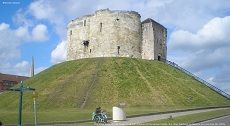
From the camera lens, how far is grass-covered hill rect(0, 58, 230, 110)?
51.2 metres

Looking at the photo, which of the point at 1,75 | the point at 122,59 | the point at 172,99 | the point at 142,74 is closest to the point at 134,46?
the point at 122,59

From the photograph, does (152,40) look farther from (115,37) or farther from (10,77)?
(10,77)

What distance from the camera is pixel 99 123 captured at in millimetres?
30672

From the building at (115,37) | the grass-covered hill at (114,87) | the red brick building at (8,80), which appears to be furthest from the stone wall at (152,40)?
the red brick building at (8,80)

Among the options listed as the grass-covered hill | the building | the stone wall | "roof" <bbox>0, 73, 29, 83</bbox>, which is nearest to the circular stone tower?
the building

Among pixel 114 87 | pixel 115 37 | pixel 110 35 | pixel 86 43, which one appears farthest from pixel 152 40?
pixel 114 87

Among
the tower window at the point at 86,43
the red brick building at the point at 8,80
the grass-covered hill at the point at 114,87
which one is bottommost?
the grass-covered hill at the point at 114,87

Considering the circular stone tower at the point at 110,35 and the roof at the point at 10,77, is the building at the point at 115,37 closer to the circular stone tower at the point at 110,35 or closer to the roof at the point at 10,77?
the circular stone tower at the point at 110,35

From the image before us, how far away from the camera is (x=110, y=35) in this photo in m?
68.7

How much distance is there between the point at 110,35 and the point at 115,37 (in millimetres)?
1022

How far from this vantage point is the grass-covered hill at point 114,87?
5116 centimetres

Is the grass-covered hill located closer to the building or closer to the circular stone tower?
the circular stone tower

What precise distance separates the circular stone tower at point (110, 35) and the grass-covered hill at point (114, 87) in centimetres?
291

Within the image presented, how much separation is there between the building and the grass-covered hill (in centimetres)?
304
